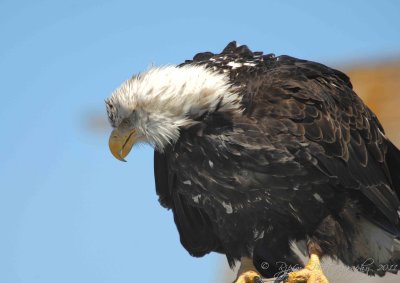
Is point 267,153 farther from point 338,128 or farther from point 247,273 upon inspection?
point 247,273

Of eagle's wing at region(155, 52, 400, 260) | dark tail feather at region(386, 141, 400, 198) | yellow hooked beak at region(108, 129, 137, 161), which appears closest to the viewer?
eagle's wing at region(155, 52, 400, 260)

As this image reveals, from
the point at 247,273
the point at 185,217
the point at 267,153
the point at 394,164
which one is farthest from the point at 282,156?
the point at 394,164

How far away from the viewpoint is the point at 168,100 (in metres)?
6.11

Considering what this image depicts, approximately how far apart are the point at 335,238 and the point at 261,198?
2.06 feet

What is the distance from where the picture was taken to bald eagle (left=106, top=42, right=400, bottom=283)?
604 centimetres

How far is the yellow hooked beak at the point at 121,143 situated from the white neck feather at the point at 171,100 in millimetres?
140

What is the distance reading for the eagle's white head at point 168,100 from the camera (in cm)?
611

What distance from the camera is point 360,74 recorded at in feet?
49.9

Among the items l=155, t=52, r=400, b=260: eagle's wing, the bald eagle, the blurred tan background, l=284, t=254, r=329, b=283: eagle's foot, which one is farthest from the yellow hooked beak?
the blurred tan background

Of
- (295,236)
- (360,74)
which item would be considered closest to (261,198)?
(295,236)

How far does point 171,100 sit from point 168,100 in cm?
2

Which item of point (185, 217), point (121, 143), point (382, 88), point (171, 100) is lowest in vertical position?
point (185, 217)

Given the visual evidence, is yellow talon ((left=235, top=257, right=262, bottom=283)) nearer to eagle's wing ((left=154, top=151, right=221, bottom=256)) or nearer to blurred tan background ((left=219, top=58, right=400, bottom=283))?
eagle's wing ((left=154, top=151, right=221, bottom=256))

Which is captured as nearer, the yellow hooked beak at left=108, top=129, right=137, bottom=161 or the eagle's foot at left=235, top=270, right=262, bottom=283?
the yellow hooked beak at left=108, top=129, right=137, bottom=161
